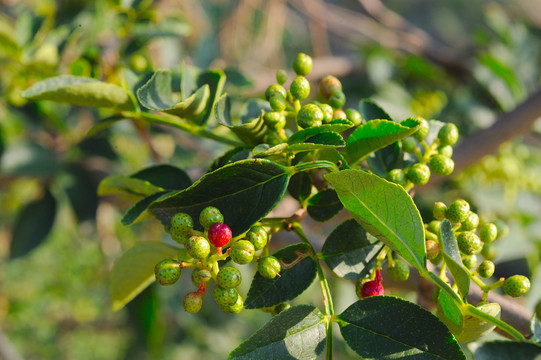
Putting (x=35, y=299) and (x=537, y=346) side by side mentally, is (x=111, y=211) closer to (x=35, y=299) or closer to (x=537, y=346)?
(x=35, y=299)

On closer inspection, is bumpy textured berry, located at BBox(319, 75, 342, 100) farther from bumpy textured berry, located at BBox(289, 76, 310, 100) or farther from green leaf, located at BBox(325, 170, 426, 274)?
green leaf, located at BBox(325, 170, 426, 274)

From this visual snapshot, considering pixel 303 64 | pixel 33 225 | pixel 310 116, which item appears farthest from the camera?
pixel 33 225

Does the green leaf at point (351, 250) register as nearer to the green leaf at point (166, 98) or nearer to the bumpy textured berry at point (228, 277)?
the bumpy textured berry at point (228, 277)

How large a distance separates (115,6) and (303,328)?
1.05 meters

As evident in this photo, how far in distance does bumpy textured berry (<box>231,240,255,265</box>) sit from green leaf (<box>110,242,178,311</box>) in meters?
0.27

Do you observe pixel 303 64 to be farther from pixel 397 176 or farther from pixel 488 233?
pixel 488 233

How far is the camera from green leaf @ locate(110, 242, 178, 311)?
0.81m

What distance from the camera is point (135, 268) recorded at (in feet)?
Answer: 2.71

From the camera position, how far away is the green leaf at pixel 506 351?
22.3 inches

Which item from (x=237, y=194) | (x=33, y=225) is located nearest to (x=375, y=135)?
(x=237, y=194)

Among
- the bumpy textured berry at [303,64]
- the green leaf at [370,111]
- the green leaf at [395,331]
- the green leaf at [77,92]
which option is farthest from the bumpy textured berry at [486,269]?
the green leaf at [77,92]

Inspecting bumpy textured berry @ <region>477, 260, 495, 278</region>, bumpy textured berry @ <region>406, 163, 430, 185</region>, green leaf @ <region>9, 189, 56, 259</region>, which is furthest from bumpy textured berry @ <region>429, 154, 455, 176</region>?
green leaf @ <region>9, 189, 56, 259</region>

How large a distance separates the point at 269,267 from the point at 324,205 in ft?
0.53

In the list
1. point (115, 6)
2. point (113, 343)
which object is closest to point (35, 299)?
point (113, 343)
